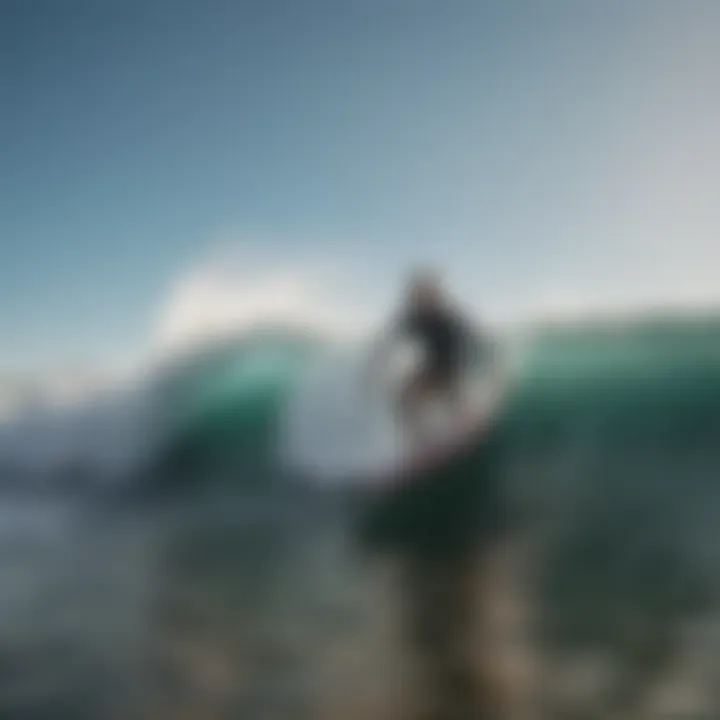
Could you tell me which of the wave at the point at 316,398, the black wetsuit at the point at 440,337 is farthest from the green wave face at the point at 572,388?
the black wetsuit at the point at 440,337

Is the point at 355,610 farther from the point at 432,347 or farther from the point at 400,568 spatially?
the point at 432,347

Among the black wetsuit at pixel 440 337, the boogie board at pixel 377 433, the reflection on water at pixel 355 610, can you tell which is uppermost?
the black wetsuit at pixel 440 337

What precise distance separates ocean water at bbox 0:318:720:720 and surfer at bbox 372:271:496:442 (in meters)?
0.24

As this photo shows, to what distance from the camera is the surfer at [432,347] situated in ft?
9.34

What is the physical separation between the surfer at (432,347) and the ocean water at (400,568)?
0.80ft

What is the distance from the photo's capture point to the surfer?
9.34 ft

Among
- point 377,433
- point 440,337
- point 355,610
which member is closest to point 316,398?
point 377,433

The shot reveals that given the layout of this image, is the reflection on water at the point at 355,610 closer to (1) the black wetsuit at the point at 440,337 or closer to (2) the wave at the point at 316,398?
(2) the wave at the point at 316,398

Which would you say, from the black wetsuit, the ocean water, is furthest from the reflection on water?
the black wetsuit

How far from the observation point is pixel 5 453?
347 centimetres

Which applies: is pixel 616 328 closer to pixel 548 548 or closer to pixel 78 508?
pixel 548 548

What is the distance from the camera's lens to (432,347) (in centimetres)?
294

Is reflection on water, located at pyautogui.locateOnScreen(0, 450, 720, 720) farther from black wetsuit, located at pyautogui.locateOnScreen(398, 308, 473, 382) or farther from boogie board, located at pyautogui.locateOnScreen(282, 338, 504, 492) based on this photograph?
black wetsuit, located at pyautogui.locateOnScreen(398, 308, 473, 382)

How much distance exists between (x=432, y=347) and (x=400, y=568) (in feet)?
2.64
